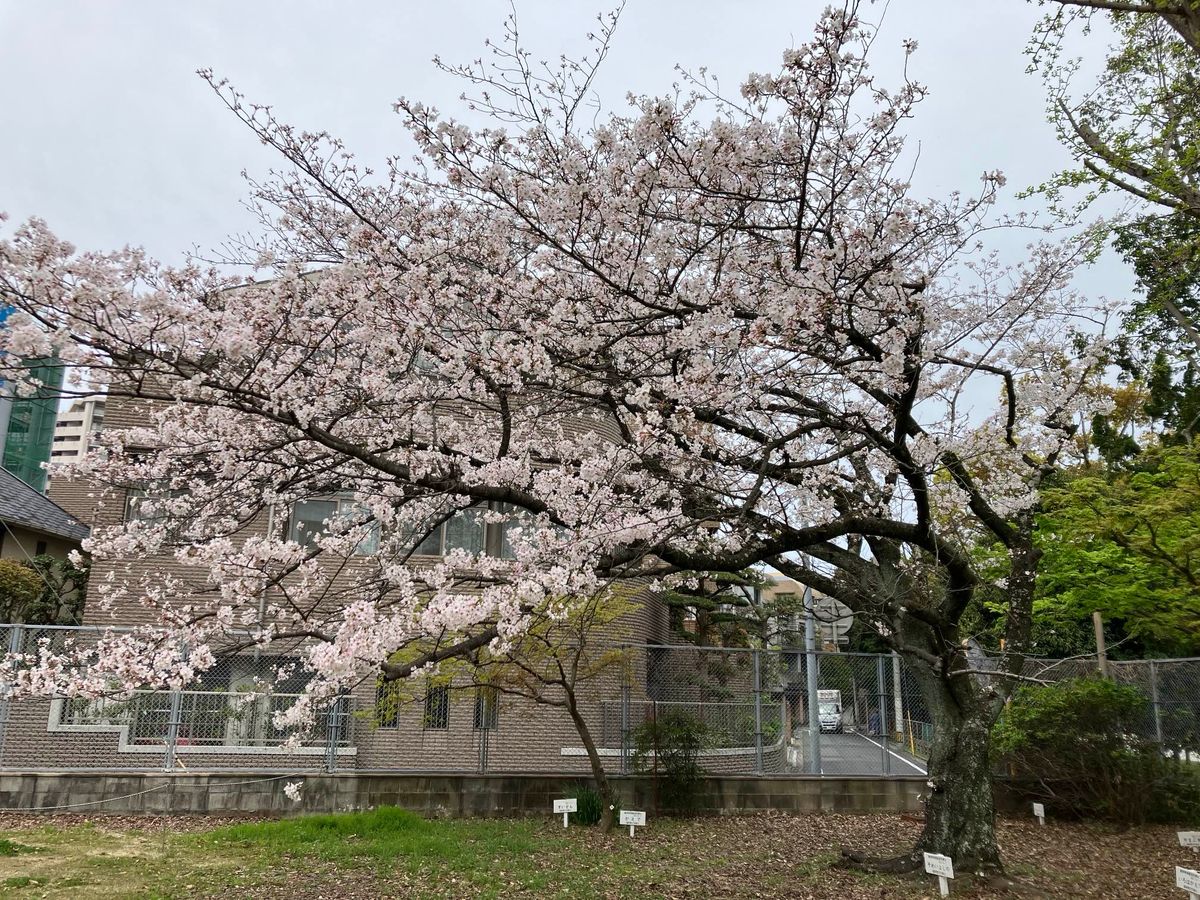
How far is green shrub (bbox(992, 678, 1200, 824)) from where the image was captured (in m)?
10.4

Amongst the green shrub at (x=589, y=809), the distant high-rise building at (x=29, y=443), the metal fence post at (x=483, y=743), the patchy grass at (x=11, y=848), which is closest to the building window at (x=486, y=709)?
the metal fence post at (x=483, y=743)

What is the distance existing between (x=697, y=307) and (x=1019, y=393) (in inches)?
159

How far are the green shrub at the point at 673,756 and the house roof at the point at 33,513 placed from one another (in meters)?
11.9

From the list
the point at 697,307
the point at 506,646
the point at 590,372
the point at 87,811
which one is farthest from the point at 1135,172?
the point at 87,811

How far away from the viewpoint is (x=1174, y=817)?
1038cm

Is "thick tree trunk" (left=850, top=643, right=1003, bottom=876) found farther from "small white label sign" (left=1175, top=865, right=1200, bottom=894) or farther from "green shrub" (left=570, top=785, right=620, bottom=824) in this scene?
"green shrub" (left=570, top=785, right=620, bottom=824)

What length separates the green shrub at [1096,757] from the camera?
10.4 m

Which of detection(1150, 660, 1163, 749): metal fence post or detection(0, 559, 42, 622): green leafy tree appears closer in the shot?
detection(1150, 660, 1163, 749): metal fence post

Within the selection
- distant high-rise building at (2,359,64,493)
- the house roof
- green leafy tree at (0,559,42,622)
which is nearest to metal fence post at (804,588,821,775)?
green leafy tree at (0,559,42,622)

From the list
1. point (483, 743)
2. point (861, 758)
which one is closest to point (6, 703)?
point (483, 743)

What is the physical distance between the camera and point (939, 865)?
22.0 feet

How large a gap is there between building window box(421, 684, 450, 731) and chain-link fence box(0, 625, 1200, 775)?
1.2 inches

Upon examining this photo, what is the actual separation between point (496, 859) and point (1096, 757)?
801cm

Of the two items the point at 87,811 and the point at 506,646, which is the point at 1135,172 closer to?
the point at 506,646
